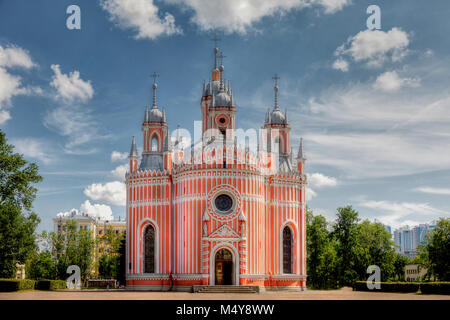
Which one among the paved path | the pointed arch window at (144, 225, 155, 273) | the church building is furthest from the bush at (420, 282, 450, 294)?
the pointed arch window at (144, 225, 155, 273)

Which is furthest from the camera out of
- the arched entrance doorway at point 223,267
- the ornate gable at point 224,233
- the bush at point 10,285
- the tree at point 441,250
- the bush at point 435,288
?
the tree at point 441,250

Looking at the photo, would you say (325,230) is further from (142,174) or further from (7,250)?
(7,250)

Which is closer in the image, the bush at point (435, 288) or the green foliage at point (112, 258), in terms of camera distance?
the bush at point (435, 288)

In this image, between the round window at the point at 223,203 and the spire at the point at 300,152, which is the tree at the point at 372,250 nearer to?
the spire at the point at 300,152

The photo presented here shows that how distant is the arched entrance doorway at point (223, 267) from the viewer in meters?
60.1

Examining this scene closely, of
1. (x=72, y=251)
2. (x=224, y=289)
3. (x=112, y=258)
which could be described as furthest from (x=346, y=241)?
(x=72, y=251)

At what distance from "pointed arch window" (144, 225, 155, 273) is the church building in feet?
0.35

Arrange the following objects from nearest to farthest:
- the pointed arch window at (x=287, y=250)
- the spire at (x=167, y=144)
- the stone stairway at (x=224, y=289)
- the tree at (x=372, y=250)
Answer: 1. the stone stairway at (x=224, y=289)
2. the pointed arch window at (x=287, y=250)
3. the spire at (x=167, y=144)
4. the tree at (x=372, y=250)

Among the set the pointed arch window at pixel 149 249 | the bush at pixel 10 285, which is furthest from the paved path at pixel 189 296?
the pointed arch window at pixel 149 249

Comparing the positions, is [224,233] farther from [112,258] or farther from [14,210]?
[112,258]

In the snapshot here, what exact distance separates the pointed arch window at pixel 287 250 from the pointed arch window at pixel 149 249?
1430 cm

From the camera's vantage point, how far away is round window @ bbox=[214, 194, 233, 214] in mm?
60438
